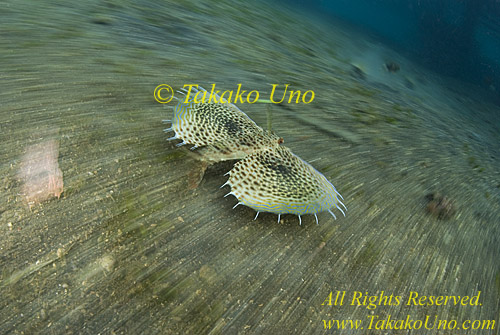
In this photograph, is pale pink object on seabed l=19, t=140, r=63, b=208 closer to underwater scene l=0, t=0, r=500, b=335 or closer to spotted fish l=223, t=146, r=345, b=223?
underwater scene l=0, t=0, r=500, b=335

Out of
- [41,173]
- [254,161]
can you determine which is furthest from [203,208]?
[41,173]

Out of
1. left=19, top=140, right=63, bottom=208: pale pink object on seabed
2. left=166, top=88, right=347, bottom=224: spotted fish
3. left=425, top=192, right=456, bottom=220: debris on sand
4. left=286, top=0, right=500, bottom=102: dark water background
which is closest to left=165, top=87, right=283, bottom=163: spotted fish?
left=166, top=88, right=347, bottom=224: spotted fish

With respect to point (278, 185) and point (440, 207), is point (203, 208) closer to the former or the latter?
point (278, 185)

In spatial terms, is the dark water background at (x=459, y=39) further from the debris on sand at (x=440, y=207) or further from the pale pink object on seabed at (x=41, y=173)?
the pale pink object on seabed at (x=41, y=173)

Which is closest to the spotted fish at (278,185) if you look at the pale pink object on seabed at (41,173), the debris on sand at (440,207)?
the pale pink object on seabed at (41,173)

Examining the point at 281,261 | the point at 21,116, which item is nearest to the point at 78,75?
the point at 21,116

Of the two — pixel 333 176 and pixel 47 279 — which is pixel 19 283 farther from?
pixel 333 176
